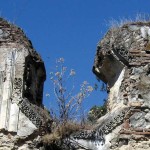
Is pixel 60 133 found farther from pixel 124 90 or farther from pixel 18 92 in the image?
pixel 124 90

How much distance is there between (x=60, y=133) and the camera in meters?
8.70

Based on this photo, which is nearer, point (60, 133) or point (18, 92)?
point (60, 133)

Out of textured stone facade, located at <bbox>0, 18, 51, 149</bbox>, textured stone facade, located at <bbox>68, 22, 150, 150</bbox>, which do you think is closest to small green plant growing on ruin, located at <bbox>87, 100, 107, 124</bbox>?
textured stone facade, located at <bbox>68, 22, 150, 150</bbox>

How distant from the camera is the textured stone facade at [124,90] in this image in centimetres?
839

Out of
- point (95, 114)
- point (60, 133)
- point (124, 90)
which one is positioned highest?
point (124, 90)

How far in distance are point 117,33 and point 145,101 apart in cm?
146

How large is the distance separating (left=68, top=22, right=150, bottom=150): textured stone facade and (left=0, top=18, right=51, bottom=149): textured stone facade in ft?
2.46

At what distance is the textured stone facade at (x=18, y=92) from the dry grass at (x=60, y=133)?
15 cm

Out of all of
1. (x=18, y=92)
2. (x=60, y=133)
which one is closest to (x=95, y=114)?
(x=60, y=133)

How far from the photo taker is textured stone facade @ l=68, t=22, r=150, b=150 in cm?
839

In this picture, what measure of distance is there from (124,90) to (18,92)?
5.72 feet

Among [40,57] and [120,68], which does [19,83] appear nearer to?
[40,57]

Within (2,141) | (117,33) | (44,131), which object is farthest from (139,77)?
(2,141)

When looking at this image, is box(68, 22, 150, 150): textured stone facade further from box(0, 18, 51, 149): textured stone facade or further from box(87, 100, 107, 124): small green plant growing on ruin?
box(0, 18, 51, 149): textured stone facade
